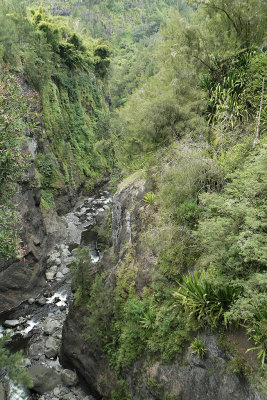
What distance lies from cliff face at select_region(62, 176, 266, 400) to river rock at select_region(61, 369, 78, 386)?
0.30 meters

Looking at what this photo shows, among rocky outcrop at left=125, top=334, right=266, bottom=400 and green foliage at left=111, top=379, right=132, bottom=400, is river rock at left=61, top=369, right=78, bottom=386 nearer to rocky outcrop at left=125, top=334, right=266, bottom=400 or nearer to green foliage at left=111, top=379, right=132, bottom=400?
green foliage at left=111, top=379, right=132, bottom=400

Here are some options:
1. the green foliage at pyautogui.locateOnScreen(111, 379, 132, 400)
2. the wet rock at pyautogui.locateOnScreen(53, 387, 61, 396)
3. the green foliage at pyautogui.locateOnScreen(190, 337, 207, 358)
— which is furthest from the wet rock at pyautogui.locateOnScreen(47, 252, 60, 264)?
the green foliage at pyautogui.locateOnScreen(190, 337, 207, 358)

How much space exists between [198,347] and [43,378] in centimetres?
709

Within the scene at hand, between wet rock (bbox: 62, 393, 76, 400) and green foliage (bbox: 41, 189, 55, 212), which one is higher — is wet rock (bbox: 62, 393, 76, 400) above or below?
below

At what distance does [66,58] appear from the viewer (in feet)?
89.9

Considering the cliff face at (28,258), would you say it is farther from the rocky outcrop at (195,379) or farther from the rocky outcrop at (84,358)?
the rocky outcrop at (195,379)

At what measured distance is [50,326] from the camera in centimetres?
1179

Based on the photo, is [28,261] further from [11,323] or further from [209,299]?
[209,299]

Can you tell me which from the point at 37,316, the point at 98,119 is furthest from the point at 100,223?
the point at 98,119

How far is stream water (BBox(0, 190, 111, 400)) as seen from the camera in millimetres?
9203

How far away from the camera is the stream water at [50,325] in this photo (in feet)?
30.2

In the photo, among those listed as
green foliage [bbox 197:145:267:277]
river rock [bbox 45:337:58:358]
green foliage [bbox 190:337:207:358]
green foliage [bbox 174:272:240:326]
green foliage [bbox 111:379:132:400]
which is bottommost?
river rock [bbox 45:337:58:358]

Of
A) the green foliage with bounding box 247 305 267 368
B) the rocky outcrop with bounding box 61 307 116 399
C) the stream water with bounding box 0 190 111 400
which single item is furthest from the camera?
the stream water with bounding box 0 190 111 400

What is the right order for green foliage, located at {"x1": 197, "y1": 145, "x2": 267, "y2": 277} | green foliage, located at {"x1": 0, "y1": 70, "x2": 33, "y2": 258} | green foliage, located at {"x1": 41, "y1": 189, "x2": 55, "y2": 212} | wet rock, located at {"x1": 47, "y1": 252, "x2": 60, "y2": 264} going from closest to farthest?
green foliage, located at {"x1": 197, "y1": 145, "x2": 267, "y2": 277}, green foliage, located at {"x1": 0, "y1": 70, "x2": 33, "y2": 258}, wet rock, located at {"x1": 47, "y1": 252, "x2": 60, "y2": 264}, green foliage, located at {"x1": 41, "y1": 189, "x2": 55, "y2": 212}
